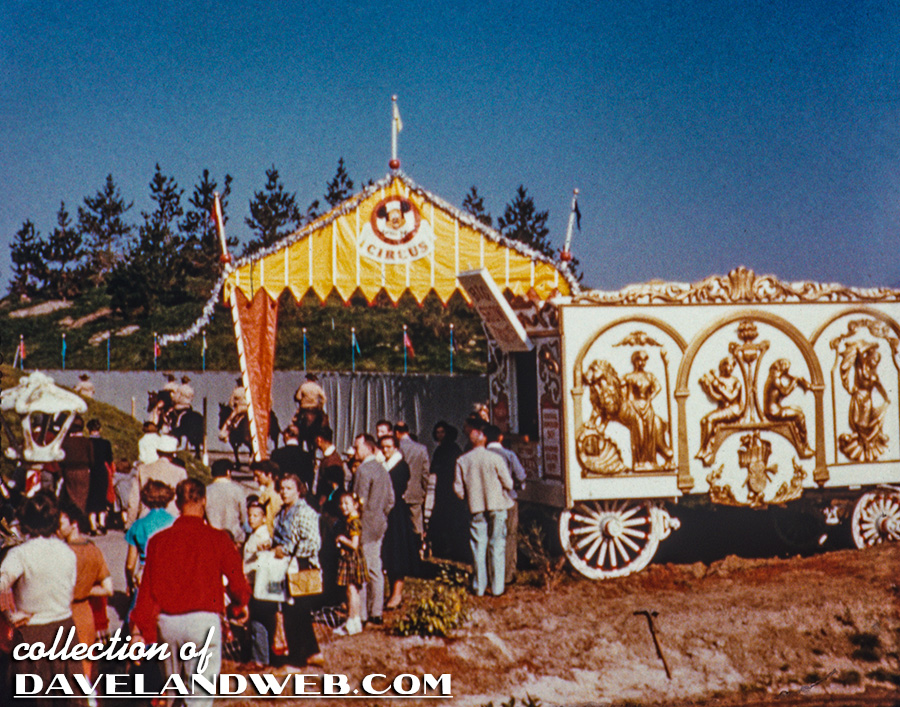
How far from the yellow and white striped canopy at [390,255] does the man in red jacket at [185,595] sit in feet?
20.5

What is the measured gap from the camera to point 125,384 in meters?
19.2

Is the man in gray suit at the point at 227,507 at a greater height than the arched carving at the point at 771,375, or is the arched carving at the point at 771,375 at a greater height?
the arched carving at the point at 771,375

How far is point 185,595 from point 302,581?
1.53 m

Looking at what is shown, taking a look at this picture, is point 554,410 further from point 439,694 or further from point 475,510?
point 439,694

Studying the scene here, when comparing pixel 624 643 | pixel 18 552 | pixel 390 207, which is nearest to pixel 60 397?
pixel 18 552

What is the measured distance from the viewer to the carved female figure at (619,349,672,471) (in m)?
11.2

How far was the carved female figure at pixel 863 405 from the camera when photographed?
39.3 feet

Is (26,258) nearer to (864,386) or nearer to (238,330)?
(238,330)

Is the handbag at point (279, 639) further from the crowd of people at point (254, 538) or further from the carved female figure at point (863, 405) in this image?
the carved female figure at point (863, 405)

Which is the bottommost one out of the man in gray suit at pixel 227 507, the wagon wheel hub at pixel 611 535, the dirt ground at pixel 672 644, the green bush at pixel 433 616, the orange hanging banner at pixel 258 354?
the dirt ground at pixel 672 644

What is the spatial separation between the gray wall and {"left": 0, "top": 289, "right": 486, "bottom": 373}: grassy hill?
1.70 meters

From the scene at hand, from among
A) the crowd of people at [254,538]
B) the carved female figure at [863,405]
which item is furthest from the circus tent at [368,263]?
the carved female figure at [863,405]

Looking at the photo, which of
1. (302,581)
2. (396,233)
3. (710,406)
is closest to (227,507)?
(302,581)

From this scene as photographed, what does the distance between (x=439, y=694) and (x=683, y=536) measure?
20.9 ft
